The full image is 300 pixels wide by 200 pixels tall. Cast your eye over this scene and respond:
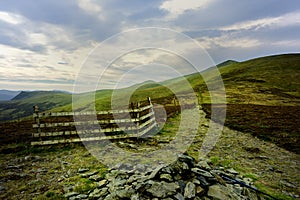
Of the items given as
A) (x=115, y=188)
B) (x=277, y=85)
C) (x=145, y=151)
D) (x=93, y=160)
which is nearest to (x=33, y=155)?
(x=93, y=160)

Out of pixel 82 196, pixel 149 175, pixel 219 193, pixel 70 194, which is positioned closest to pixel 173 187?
pixel 149 175

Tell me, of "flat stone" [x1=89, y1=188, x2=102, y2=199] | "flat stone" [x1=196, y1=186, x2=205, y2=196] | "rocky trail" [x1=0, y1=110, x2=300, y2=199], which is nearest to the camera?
"flat stone" [x1=196, y1=186, x2=205, y2=196]

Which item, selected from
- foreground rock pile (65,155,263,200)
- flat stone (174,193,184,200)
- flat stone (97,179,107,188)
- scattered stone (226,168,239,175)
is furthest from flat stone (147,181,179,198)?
scattered stone (226,168,239,175)

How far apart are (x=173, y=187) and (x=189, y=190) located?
0.55 meters

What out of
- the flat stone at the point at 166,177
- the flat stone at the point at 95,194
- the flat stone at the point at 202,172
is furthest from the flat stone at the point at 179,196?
the flat stone at the point at 95,194

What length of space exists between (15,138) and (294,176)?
19.7m

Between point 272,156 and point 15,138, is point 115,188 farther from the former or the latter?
point 15,138

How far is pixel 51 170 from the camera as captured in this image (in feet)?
35.3

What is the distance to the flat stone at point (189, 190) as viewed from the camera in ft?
23.1

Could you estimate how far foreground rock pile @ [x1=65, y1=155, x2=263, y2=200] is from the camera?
7109mm

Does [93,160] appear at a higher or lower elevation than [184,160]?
lower

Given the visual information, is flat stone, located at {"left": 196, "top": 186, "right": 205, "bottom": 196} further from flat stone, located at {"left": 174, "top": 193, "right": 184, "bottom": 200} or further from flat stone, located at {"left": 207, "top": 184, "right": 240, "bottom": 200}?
flat stone, located at {"left": 174, "top": 193, "right": 184, "bottom": 200}

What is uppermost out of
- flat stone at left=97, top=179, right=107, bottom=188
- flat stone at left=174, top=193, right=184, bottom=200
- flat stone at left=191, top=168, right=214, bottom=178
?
flat stone at left=191, top=168, right=214, bottom=178

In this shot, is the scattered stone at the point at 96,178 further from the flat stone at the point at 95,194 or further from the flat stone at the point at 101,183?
the flat stone at the point at 95,194
